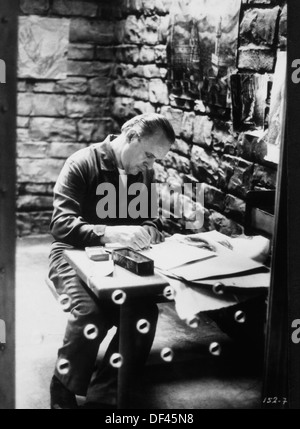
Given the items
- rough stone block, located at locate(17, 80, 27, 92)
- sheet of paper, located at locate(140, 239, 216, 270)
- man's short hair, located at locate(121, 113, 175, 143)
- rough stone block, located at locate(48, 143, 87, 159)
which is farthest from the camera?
rough stone block, located at locate(48, 143, 87, 159)

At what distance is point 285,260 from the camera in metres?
1.83

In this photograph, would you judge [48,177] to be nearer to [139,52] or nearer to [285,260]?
[139,52]

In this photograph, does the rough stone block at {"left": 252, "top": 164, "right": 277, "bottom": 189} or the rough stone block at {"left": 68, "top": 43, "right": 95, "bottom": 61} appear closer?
the rough stone block at {"left": 252, "top": 164, "right": 277, "bottom": 189}

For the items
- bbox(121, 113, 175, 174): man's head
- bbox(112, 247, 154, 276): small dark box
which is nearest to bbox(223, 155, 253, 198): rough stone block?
bbox(121, 113, 175, 174): man's head

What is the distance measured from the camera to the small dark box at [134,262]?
1.88 metres

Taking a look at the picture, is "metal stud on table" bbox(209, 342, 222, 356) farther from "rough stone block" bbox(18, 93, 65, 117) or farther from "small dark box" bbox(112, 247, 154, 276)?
"rough stone block" bbox(18, 93, 65, 117)

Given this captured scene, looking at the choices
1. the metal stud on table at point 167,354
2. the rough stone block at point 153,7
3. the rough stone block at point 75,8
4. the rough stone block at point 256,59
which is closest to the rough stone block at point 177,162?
the rough stone block at point 256,59

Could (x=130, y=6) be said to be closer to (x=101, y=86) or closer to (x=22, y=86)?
(x=101, y=86)

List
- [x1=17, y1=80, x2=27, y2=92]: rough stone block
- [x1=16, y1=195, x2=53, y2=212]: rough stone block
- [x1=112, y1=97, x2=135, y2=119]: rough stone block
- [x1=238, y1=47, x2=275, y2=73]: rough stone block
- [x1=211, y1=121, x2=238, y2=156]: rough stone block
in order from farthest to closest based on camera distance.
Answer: [x1=16, y1=195, x2=53, y2=212]: rough stone block → [x1=17, y1=80, x2=27, y2=92]: rough stone block → [x1=112, y1=97, x2=135, y2=119]: rough stone block → [x1=211, y1=121, x2=238, y2=156]: rough stone block → [x1=238, y1=47, x2=275, y2=73]: rough stone block

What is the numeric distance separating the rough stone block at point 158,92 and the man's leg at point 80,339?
5.28 feet

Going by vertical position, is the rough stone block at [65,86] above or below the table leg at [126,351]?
above

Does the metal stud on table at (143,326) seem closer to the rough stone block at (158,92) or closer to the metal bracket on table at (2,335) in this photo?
the metal bracket on table at (2,335)

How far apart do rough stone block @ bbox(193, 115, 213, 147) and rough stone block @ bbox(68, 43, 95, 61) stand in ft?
5.54

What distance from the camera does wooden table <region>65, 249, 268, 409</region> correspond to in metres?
1.78
